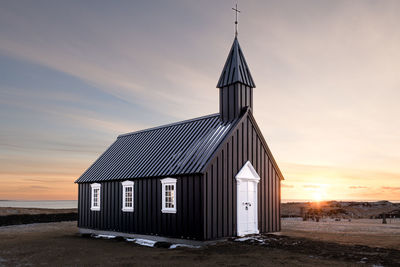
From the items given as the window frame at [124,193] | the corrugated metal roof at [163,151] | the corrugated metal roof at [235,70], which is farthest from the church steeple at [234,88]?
the window frame at [124,193]

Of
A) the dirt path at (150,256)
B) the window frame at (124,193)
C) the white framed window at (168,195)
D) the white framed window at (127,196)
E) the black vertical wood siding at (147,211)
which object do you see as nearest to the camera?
the dirt path at (150,256)

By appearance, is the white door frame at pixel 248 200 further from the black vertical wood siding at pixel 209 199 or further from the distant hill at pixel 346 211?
the distant hill at pixel 346 211

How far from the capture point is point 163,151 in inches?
896

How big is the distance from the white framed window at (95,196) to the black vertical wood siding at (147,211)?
0.37 m

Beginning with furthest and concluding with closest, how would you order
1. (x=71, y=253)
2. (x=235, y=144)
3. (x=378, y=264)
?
(x=235, y=144), (x=71, y=253), (x=378, y=264)

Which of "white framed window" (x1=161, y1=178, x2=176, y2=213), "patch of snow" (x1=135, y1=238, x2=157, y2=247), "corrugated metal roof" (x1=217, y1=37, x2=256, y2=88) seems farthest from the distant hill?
"white framed window" (x1=161, y1=178, x2=176, y2=213)

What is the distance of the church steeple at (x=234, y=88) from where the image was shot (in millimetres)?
21375

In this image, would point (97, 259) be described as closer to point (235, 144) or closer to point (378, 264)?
point (235, 144)

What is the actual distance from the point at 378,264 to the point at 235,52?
1379cm

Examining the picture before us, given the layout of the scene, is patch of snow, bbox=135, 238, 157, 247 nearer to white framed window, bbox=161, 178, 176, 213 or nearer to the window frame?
white framed window, bbox=161, 178, 176, 213

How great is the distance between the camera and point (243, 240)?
1872cm

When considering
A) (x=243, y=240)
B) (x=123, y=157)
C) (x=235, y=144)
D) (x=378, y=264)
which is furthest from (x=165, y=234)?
(x=378, y=264)

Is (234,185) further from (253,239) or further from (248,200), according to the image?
(253,239)

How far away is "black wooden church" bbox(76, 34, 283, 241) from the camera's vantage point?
18.4m
